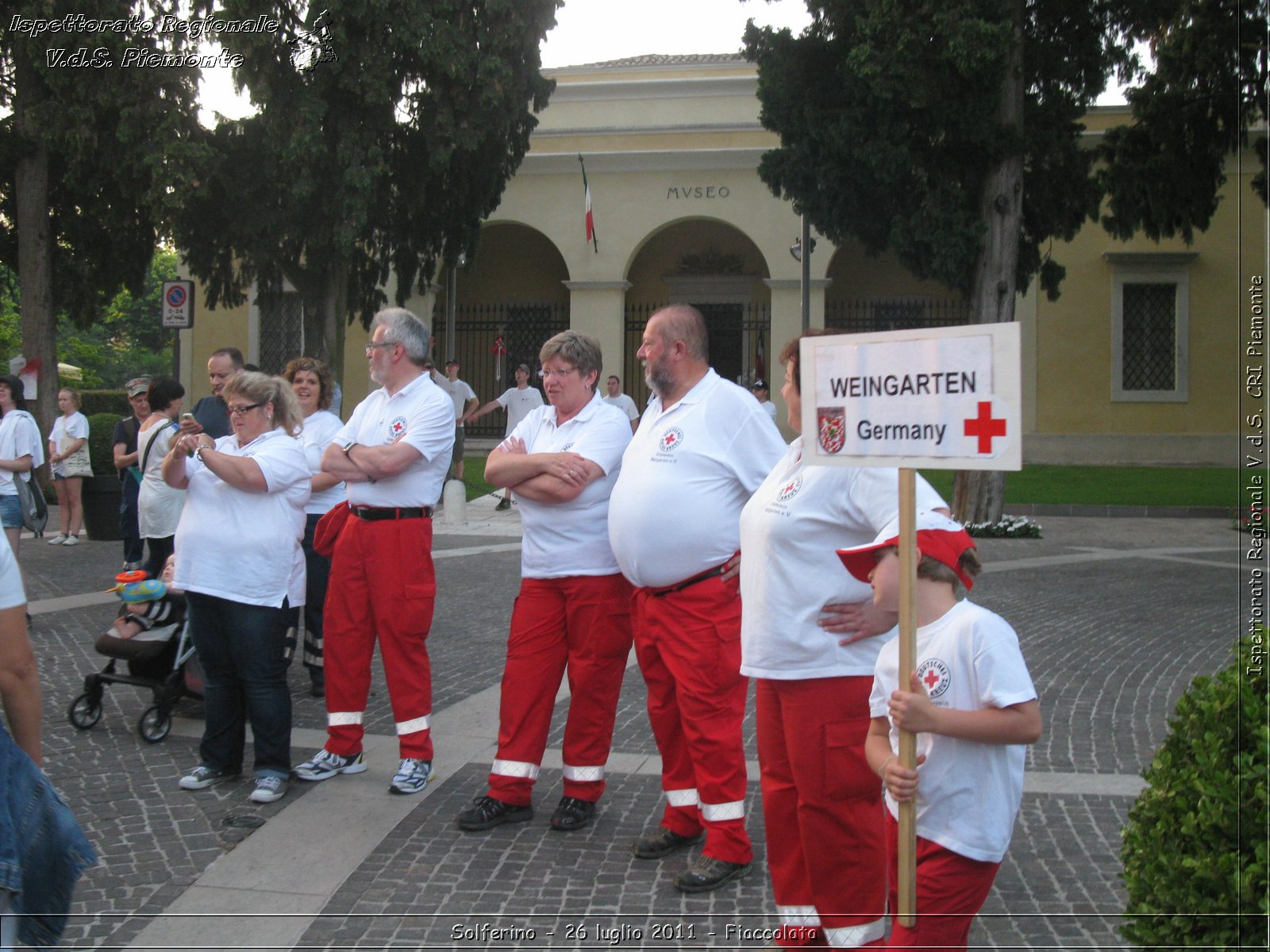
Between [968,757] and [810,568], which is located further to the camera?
[810,568]

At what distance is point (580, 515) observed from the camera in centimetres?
494

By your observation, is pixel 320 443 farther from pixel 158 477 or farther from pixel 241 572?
pixel 241 572

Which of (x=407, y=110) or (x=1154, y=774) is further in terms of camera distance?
(x=407, y=110)

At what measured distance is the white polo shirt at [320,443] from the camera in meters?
7.23

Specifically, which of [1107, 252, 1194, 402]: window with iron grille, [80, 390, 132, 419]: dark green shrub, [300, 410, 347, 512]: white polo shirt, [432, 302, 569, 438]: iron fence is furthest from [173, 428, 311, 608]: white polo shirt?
[80, 390, 132, 419]: dark green shrub

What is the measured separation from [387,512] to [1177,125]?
554 inches

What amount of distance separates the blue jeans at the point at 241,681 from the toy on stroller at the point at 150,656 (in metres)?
0.90

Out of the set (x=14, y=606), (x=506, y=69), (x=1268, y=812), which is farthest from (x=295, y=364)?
(x=506, y=69)

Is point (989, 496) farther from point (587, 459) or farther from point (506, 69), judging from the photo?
point (587, 459)

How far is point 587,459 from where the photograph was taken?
16.3ft

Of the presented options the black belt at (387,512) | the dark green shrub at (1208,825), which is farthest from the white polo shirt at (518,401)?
the dark green shrub at (1208,825)

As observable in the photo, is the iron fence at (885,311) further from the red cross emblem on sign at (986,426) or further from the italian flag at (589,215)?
the red cross emblem on sign at (986,426)

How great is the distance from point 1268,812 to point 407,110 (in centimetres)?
1914

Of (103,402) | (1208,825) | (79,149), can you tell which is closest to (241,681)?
(1208,825)
